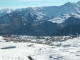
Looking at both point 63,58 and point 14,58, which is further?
point 63,58

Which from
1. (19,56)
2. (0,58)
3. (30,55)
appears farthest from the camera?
(30,55)

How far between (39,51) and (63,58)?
6.26 meters

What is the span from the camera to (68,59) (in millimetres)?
29203

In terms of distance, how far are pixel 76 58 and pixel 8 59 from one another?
868cm

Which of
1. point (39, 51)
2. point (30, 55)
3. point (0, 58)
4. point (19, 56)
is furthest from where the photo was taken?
point (39, 51)

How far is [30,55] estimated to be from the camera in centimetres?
3130

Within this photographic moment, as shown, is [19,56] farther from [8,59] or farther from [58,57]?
[58,57]

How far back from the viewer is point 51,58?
30.5 meters

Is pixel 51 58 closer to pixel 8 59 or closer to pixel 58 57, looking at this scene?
pixel 58 57

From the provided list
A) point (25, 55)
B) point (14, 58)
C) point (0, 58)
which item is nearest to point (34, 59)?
point (25, 55)

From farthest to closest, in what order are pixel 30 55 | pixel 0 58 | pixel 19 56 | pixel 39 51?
pixel 39 51 → pixel 30 55 → pixel 19 56 → pixel 0 58

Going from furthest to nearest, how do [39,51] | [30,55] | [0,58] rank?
[39,51] < [30,55] < [0,58]

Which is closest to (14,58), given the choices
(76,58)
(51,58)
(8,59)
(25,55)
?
(8,59)

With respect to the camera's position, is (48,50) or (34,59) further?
(48,50)
